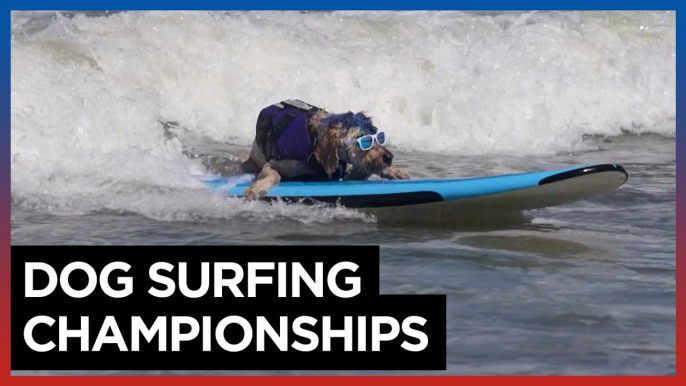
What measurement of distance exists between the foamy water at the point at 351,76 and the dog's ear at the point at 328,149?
9.36 feet

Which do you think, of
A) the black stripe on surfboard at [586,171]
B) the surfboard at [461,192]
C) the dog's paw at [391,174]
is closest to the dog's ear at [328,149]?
the surfboard at [461,192]

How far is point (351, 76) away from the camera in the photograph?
14.4 meters

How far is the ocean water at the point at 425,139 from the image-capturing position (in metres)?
5.87

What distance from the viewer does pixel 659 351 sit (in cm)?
513

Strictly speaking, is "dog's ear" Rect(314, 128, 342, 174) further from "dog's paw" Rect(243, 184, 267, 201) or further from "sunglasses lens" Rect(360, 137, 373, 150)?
"dog's paw" Rect(243, 184, 267, 201)

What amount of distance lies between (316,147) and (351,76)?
642cm

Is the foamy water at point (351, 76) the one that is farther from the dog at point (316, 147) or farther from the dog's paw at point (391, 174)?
the dog's paw at point (391, 174)

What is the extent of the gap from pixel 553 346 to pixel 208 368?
1717mm

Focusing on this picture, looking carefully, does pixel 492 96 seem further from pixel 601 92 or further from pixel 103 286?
pixel 103 286

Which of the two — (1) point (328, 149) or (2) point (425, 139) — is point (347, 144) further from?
(2) point (425, 139)

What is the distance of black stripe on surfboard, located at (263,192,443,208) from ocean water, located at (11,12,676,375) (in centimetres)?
8

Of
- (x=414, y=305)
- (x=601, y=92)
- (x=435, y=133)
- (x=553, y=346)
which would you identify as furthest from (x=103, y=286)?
(x=601, y=92)

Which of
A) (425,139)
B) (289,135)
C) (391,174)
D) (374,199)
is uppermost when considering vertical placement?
(289,135)

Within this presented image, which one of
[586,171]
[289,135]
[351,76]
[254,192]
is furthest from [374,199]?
[351,76]
